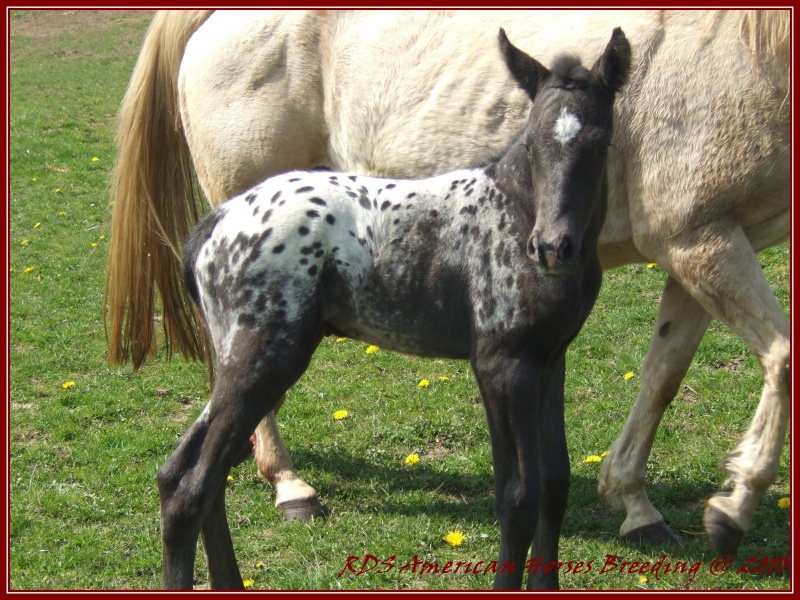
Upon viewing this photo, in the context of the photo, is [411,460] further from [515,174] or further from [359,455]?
[515,174]

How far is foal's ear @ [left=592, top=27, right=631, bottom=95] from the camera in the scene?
3.03 m

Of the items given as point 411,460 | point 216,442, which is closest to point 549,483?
point 216,442

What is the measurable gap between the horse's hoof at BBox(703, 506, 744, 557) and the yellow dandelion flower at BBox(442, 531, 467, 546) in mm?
1091

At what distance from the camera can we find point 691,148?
3877mm

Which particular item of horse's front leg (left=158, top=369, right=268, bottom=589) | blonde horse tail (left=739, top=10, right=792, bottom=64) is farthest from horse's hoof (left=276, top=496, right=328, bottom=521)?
blonde horse tail (left=739, top=10, right=792, bottom=64)

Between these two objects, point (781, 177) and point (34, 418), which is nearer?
point (781, 177)

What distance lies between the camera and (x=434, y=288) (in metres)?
3.26

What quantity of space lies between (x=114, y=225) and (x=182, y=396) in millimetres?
1398

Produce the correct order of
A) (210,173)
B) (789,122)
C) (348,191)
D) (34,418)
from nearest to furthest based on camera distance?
1. (348,191)
2. (789,122)
3. (210,173)
4. (34,418)

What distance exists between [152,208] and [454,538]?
2377 millimetres

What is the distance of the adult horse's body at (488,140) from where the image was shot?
3816mm

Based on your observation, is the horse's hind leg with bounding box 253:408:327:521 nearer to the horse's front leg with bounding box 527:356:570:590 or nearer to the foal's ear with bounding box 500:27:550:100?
the horse's front leg with bounding box 527:356:570:590

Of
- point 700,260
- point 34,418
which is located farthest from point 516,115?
point 34,418

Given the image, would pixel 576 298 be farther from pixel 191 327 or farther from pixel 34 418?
pixel 34 418
